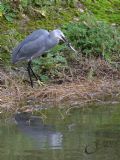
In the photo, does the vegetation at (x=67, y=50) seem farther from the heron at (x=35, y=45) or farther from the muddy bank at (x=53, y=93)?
the heron at (x=35, y=45)

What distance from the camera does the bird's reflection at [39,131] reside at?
848cm

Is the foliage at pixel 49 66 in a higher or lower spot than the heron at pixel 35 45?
lower

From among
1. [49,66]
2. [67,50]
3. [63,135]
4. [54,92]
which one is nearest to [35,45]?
[49,66]

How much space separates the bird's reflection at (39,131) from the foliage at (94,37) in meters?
3.58

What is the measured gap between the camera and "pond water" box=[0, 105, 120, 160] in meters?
7.96

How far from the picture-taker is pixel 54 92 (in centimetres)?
1141

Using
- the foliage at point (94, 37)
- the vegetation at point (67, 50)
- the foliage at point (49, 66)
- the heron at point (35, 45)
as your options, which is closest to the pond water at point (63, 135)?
the vegetation at point (67, 50)

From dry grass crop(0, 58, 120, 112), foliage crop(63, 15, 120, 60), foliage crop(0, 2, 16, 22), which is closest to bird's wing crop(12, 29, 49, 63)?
dry grass crop(0, 58, 120, 112)

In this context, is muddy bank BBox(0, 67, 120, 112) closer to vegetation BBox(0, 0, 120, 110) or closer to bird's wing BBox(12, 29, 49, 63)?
vegetation BBox(0, 0, 120, 110)

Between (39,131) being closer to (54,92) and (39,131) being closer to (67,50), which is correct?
(54,92)

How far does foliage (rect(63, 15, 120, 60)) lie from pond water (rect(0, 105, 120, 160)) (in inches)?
114

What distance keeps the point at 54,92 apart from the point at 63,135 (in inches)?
101

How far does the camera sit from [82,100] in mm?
11367

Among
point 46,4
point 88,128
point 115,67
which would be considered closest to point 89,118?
point 88,128
